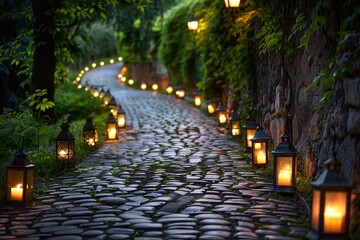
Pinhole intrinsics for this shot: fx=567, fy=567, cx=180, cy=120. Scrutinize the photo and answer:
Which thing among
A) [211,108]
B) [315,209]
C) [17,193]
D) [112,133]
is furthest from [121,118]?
[315,209]

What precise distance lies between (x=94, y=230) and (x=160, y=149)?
5857 mm

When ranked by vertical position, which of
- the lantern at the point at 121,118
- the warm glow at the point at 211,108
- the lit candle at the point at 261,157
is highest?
the warm glow at the point at 211,108

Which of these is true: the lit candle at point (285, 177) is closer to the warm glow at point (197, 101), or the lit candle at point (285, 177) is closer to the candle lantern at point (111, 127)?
the candle lantern at point (111, 127)

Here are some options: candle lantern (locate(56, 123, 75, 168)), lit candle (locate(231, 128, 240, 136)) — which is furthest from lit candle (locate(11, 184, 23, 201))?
lit candle (locate(231, 128, 240, 136))

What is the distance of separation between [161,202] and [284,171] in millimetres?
1593

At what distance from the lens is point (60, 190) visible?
7.54 metres

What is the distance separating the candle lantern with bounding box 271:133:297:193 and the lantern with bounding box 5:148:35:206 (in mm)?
2959

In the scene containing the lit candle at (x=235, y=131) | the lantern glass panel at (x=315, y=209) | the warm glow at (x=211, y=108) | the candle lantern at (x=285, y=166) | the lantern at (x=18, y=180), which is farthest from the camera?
the warm glow at (x=211, y=108)

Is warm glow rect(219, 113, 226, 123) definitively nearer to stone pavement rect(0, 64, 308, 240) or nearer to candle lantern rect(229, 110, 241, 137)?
candle lantern rect(229, 110, 241, 137)

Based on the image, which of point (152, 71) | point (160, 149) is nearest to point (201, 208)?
point (160, 149)

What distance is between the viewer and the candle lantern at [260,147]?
28.6ft

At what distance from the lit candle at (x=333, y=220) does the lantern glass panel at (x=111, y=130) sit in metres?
8.42

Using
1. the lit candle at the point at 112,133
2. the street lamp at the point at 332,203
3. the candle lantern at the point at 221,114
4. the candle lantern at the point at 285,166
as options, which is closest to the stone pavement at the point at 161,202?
the candle lantern at the point at 285,166

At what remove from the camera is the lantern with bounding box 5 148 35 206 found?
660 centimetres
